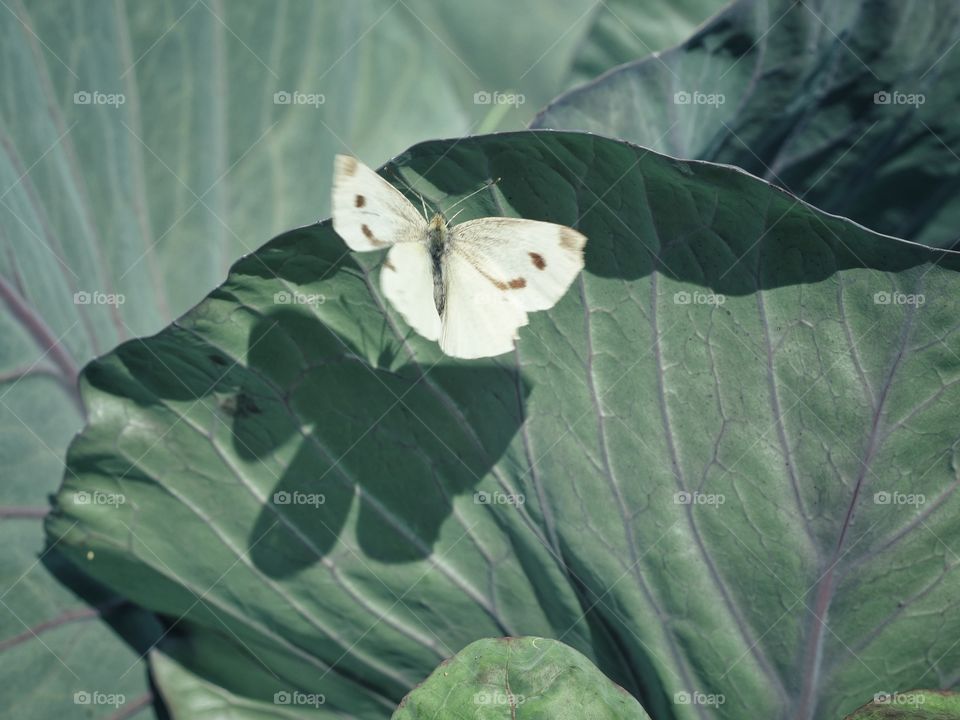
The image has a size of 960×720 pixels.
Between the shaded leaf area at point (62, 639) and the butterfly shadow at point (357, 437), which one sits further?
the shaded leaf area at point (62, 639)

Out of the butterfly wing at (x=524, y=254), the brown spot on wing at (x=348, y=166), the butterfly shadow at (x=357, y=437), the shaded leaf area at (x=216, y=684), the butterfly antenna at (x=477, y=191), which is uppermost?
the brown spot on wing at (x=348, y=166)

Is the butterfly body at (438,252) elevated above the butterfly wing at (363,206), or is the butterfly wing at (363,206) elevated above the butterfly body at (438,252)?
the butterfly wing at (363,206)

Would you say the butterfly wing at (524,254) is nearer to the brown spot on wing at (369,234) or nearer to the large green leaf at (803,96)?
the brown spot on wing at (369,234)

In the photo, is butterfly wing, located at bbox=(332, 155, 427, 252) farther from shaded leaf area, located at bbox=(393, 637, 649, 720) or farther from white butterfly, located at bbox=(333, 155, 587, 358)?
shaded leaf area, located at bbox=(393, 637, 649, 720)

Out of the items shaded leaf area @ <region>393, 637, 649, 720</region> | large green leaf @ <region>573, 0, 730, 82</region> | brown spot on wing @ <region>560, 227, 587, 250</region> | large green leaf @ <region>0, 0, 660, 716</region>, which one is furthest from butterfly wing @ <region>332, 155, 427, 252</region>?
large green leaf @ <region>573, 0, 730, 82</region>

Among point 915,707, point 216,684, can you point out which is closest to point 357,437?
point 216,684

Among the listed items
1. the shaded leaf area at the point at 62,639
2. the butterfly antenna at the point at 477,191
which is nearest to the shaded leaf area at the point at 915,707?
Result: the butterfly antenna at the point at 477,191

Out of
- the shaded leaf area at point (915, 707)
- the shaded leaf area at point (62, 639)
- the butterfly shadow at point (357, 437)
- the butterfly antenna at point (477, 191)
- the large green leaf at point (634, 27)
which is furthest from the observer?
the large green leaf at point (634, 27)
